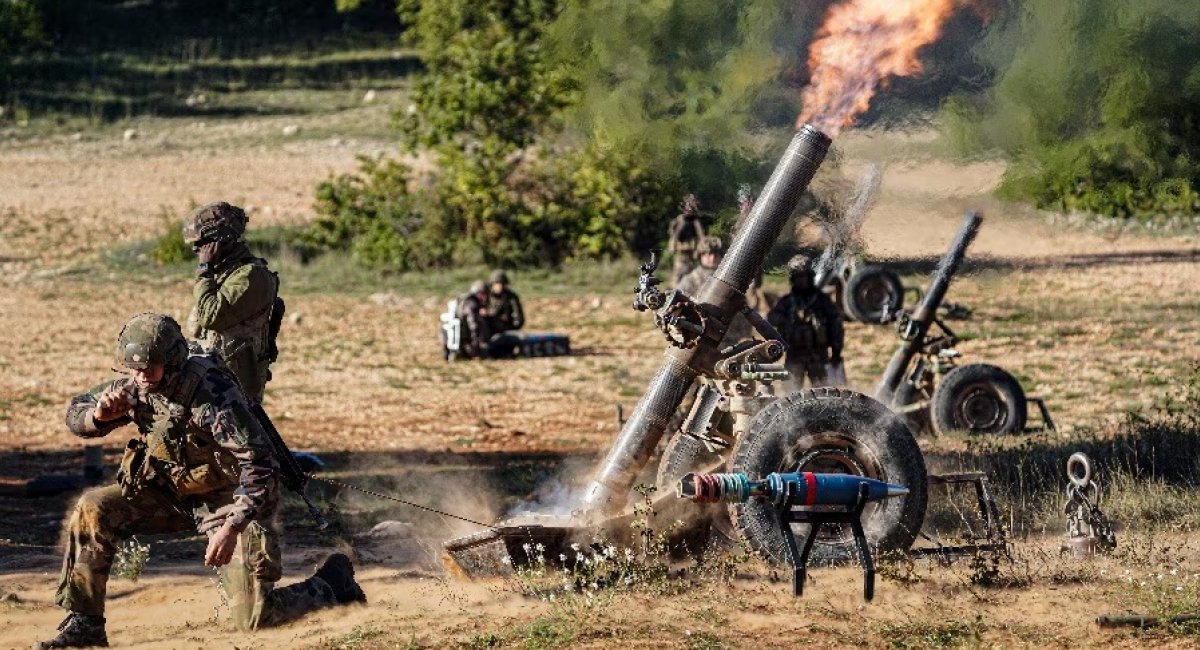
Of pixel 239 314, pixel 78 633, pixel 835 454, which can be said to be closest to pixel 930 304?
pixel 835 454

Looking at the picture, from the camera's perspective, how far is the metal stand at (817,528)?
27.2 ft

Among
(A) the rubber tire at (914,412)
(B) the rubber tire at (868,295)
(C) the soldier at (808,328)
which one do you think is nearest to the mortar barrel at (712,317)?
(C) the soldier at (808,328)

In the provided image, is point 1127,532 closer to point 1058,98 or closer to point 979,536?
point 979,536

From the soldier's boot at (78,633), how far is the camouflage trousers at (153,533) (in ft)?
0.12

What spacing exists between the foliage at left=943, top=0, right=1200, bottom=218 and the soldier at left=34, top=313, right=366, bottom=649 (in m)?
4.98

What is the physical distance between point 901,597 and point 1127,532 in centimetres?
208

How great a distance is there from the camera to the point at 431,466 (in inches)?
563

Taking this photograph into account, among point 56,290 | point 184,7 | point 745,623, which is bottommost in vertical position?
point 745,623

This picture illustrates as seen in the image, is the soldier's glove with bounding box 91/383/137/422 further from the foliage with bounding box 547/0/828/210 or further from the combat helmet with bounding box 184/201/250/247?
the foliage with bounding box 547/0/828/210

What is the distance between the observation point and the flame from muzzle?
428 inches

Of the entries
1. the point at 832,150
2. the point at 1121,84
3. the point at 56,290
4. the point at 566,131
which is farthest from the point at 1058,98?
the point at 56,290

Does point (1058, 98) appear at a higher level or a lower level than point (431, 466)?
higher

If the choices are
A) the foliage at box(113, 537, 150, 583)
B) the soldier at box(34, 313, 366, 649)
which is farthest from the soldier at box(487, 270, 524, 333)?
the soldier at box(34, 313, 366, 649)

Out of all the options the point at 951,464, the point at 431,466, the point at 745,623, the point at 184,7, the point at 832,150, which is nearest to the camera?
the point at 745,623
